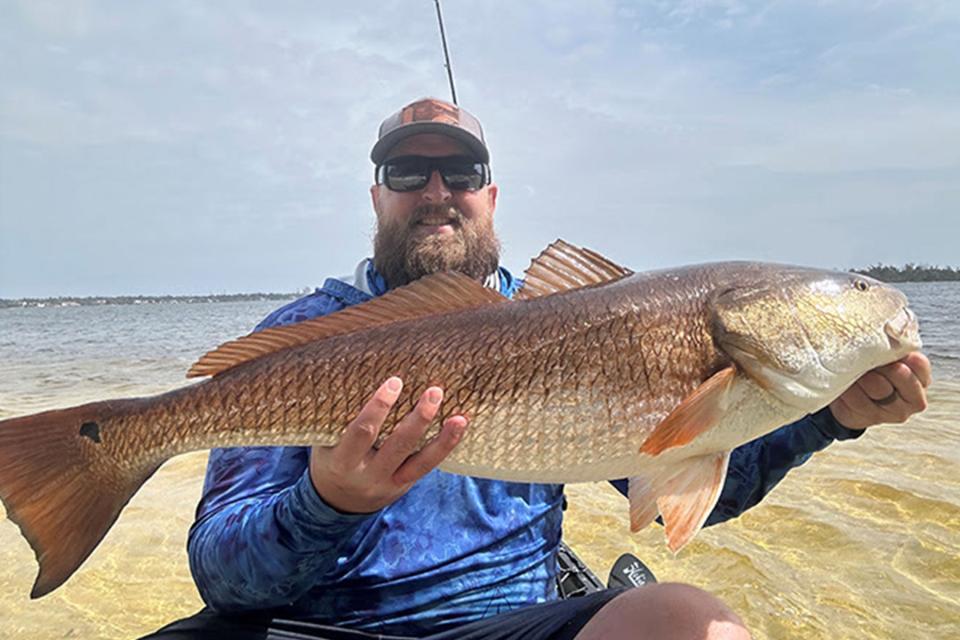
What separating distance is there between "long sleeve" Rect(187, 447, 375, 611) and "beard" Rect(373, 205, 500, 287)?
1.19 meters

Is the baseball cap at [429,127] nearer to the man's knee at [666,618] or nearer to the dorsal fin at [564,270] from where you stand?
the dorsal fin at [564,270]

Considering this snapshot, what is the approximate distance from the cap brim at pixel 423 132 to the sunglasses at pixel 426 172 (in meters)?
0.06

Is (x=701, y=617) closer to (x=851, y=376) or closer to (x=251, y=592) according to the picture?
(x=851, y=376)

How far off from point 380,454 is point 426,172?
75.2 inches

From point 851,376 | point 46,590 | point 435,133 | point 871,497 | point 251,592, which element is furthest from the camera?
point 871,497

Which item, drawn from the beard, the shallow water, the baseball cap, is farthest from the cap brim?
the shallow water

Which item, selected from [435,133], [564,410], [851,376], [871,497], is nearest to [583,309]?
[564,410]

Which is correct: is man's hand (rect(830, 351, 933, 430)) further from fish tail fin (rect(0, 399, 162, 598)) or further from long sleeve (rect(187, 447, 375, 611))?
fish tail fin (rect(0, 399, 162, 598))

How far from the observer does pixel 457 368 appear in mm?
2150

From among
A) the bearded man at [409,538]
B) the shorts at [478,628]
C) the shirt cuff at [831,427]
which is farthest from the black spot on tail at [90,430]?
the shirt cuff at [831,427]

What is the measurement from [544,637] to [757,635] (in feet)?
6.55

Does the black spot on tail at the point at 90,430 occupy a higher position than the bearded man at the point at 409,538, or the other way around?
the black spot on tail at the point at 90,430

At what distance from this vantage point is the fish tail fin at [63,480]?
208cm

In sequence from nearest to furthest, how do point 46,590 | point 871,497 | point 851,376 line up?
point 46,590
point 851,376
point 871,497
